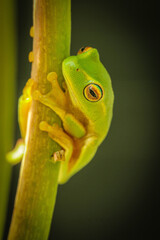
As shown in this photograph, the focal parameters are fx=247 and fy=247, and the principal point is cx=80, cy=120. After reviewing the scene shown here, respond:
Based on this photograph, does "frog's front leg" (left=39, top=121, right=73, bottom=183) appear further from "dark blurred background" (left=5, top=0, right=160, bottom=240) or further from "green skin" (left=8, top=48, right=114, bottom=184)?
"dark blurred background" (left=5, top=0, right=160, bottom=240)

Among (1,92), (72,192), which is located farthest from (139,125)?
(1,92)

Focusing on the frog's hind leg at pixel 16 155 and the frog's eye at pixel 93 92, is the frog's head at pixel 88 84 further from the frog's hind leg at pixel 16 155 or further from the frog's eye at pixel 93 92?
the frog's hind leg at pixel 16 155

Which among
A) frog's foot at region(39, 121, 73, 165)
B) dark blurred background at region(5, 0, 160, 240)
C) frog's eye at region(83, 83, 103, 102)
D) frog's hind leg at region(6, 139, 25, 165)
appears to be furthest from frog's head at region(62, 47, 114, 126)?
dark blurred background at region(5, 0, 160, 240)

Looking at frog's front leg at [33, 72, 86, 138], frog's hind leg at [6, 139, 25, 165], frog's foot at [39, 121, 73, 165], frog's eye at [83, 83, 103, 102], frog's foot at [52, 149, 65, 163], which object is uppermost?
frog's eye at [83, 83, 103, 102]

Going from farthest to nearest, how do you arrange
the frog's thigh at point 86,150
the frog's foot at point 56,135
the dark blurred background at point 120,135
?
the dark blurred background at point 120,135, the frog's thigh at point 86,150, the frog's foot at point 56,135

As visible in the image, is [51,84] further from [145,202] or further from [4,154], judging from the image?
[145,202]

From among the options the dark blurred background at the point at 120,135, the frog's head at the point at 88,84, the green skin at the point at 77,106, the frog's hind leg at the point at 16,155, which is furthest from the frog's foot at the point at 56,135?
the dark blurred background at the point at 120,135

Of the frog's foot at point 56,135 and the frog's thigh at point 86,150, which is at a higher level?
the frog's thigh at point 86,150
